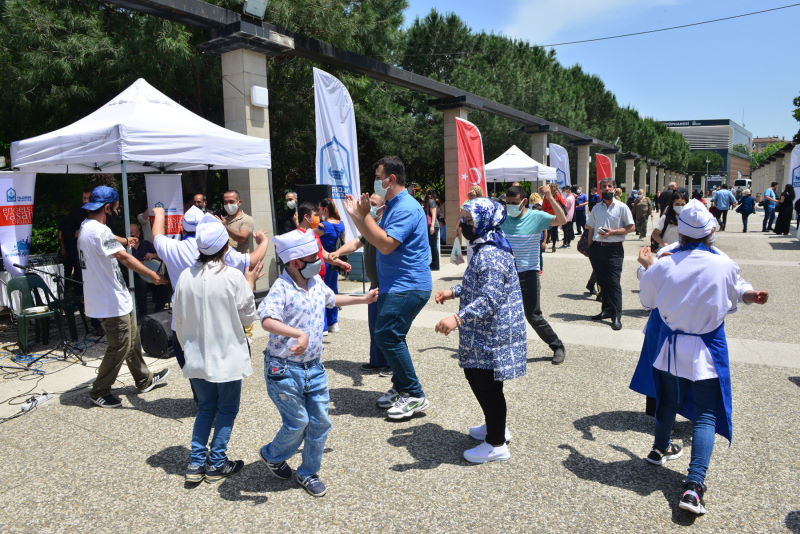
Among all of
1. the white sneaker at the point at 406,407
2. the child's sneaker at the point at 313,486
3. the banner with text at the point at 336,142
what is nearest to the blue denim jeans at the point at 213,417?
the child's sneaker at the point at 313,486

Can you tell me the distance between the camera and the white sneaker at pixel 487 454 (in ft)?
11.5

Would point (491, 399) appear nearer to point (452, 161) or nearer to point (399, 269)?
point (399, 269)

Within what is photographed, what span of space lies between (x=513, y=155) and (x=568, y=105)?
14.2 m

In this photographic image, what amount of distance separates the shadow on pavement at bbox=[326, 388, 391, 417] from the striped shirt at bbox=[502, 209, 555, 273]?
1946mm

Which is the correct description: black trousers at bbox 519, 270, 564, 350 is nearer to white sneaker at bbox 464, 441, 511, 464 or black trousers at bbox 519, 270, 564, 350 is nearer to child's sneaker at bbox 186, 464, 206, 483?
white sneaker at bbox 464, 441, 511, 464

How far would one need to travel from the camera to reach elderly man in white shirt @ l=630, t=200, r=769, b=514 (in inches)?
117

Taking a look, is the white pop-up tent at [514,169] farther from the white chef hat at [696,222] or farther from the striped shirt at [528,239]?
the white chef hat at [696,222]

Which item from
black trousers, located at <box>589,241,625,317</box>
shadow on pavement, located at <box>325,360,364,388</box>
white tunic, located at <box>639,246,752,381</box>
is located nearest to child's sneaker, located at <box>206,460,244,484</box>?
shadow on pavement, located at <box>325,360,364,388</box>

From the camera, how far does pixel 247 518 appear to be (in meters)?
2.97

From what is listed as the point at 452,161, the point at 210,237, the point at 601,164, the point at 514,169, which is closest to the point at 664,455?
the point at 210,237

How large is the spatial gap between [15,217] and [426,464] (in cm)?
600

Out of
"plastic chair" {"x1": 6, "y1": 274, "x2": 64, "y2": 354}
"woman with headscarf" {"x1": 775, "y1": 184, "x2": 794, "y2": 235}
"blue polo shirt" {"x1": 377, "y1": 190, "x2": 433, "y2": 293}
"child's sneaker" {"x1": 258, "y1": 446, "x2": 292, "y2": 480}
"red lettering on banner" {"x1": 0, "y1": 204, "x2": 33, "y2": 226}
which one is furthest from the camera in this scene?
"woman with headscarf" {"x1": 775, "y1": 184, "x2": 794, "y2": 235}

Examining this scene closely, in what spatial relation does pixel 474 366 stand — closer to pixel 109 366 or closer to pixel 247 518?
pixel 247 518

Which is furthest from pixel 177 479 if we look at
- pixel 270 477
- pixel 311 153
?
pixel 311 153
